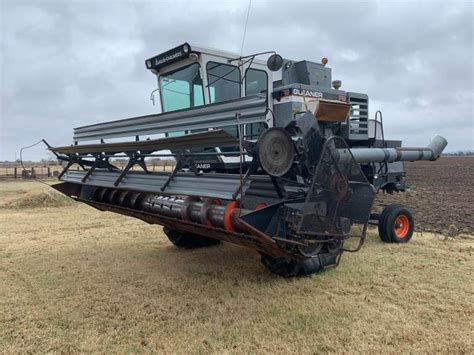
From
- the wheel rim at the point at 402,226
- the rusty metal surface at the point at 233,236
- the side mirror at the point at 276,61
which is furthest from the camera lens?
the wheel rim at the point at 402,226

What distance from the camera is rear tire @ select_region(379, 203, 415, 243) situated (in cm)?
628

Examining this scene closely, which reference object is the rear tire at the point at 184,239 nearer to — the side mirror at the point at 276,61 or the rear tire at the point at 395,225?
the side mirror at the point at 276,61

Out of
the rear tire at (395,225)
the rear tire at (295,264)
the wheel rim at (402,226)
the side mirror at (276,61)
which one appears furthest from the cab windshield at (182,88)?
the wheel rim at (402,226)

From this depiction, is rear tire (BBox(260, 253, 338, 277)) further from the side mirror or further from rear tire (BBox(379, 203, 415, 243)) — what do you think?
rear tire (BBox(379, 203, 415, 243))

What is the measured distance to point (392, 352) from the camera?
297cm

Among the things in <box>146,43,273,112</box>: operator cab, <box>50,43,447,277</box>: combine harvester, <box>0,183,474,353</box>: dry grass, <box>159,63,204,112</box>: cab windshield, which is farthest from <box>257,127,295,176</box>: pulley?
<box>159,63,204,112</box>: cab windshield

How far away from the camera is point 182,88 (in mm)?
5941

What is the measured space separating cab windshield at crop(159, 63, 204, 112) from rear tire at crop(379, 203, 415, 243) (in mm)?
3276

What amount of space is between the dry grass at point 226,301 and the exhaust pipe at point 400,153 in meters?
1.28

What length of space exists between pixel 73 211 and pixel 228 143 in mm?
8174

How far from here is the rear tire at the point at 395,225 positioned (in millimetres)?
6277

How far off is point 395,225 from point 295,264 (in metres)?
2.86

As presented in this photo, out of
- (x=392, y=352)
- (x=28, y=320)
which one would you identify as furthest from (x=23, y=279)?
(x=392, y=352)

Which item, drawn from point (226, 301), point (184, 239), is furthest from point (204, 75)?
point (226, 301)
